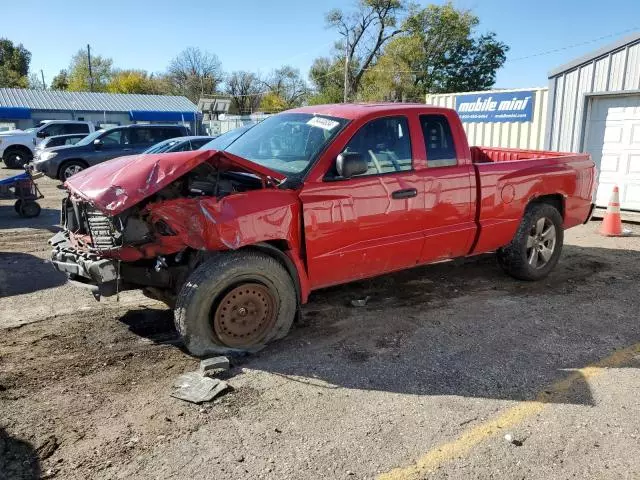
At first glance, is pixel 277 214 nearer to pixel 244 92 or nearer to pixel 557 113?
pixel 557 113

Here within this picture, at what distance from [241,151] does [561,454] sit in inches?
142

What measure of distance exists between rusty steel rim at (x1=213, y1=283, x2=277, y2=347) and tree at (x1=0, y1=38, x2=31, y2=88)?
3113 inches

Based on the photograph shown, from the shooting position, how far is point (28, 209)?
34.8 ft

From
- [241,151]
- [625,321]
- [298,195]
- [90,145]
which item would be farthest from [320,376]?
[90,145]

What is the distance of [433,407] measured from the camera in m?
3.49

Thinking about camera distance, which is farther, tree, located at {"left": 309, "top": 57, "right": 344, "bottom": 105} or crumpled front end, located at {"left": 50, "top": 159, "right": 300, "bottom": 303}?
tree, located at {"left": 309, "top": 57, "right": 344, "bottom": 105}

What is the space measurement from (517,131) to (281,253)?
9876 millimetres

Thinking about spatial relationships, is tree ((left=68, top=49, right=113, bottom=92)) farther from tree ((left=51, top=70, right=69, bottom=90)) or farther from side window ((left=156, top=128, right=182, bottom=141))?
side window ((left=156, top=128, right=182, bottom=141))

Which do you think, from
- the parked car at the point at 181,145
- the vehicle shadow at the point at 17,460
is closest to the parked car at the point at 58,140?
the parked car at the point at 181,145

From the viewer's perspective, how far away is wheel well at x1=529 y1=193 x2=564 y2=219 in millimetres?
6268

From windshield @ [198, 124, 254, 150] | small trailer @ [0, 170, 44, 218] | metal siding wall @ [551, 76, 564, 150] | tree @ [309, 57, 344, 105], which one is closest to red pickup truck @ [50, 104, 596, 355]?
windshield @ [198, 124, 254, 150]

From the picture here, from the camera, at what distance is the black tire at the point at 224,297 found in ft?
12.9

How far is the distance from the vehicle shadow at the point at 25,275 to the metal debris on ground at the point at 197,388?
9.06 feet

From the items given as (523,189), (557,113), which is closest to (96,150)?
(557,113)
